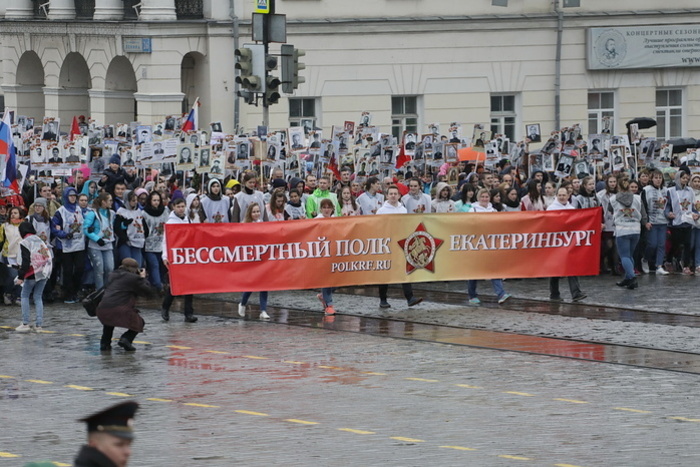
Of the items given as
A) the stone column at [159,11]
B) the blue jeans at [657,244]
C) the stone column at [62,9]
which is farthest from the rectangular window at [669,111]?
the blue jeans at [657,244]

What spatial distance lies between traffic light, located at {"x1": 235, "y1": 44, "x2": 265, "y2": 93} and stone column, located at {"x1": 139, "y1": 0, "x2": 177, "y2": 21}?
13.8 metres

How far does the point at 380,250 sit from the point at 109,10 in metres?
22.8

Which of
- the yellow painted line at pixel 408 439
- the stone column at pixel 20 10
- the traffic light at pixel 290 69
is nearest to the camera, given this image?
the yellow painted line at pixel 408 439

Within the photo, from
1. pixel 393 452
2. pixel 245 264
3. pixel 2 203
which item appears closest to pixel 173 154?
pixel 2 203

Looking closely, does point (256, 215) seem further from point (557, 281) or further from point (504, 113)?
point (504, 113)

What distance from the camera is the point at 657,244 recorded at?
78.1 ft

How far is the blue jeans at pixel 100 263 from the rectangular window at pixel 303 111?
19.1 meters

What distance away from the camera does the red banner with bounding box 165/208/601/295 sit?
19312 millimetres

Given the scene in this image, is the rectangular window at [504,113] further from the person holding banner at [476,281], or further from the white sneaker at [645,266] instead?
the person holding banner at [476,281]

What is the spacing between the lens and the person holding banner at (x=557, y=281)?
67.6 feet

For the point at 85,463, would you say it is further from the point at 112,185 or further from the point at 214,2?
the point at 214,2

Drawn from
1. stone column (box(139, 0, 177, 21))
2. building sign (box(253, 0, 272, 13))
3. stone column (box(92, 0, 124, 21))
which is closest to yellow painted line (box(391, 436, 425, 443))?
building sign (box(253, 0, 272, 13))

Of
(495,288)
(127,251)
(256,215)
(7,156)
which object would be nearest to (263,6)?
(7,156)

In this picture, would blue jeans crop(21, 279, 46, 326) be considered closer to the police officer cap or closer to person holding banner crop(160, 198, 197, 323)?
person holding banner crop(160, 198, 197, 323)
